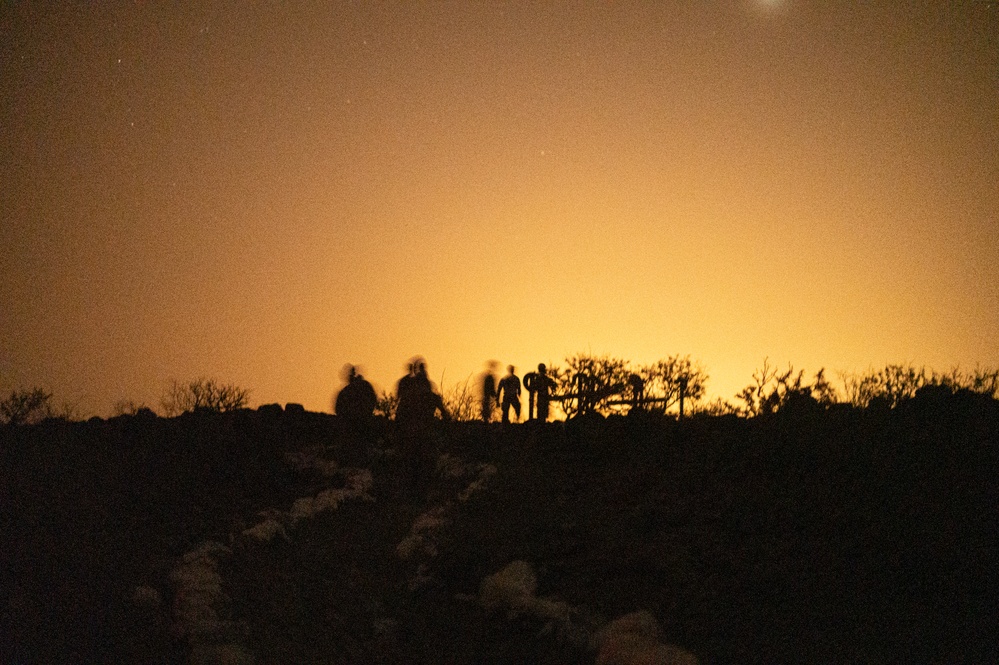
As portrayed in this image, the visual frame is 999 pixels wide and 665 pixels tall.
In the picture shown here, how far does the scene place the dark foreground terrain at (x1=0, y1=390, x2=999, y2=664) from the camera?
23.9 ft

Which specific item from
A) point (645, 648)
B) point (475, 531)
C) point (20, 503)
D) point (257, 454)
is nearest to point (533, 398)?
point (257, 454)

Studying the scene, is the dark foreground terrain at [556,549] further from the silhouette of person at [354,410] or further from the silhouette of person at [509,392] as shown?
the silhouette of person at [509,392]

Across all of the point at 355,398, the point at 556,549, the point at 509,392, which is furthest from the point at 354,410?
the point at 556,549

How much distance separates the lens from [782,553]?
8.13 meters

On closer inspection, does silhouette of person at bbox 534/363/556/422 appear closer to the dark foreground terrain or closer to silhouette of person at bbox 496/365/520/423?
silhouette of person at bbox 496/365/520/423

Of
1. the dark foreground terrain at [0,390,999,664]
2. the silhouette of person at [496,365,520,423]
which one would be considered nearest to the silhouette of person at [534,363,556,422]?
the silhouette of person at [496,365,520,423]

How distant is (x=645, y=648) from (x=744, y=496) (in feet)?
10.7

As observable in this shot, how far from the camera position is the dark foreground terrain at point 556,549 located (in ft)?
23.9

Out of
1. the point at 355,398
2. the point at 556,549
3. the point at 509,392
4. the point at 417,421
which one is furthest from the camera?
the point at 509,392

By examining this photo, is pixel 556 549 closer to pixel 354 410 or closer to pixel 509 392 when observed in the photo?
pixel 354 410

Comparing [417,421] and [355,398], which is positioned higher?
[355,398]

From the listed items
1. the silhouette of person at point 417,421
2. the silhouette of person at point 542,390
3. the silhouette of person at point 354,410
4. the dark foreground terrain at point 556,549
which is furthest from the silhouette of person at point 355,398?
the silhouette of person at point 542,390

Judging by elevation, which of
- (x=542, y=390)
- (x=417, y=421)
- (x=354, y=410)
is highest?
(x=542, y=390)

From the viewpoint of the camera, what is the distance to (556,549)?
9.61 meters
